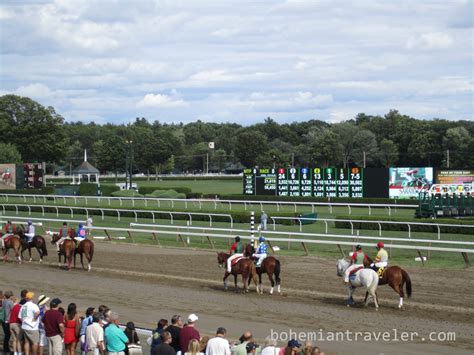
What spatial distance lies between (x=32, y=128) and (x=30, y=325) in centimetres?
6304

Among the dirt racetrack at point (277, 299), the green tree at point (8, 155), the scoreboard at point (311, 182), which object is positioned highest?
the green tree at point (8, 155)

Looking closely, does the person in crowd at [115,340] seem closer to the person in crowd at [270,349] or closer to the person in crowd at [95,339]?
the person in crowd at [95,339]

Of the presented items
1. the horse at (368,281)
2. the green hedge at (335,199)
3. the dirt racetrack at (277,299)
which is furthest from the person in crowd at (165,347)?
the green hedge at (335,199)

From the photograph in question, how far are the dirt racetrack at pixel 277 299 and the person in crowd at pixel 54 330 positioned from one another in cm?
251

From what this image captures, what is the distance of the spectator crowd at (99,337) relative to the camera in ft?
23.8

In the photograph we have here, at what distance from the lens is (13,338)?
9297mm

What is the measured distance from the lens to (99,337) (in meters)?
7.91

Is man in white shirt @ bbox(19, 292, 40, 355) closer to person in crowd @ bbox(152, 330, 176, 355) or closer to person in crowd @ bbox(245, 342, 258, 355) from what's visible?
person in crowd @ bbox(152, 330, 176, 355)

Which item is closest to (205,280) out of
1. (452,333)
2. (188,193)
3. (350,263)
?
(350,263)

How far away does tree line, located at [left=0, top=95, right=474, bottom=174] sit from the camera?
228ft

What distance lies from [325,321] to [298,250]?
9282 mm

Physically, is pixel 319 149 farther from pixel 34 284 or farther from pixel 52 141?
pixel 34 284

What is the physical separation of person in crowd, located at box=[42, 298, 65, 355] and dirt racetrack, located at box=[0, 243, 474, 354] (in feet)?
8.23

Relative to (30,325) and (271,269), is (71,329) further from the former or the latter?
(271,269)
